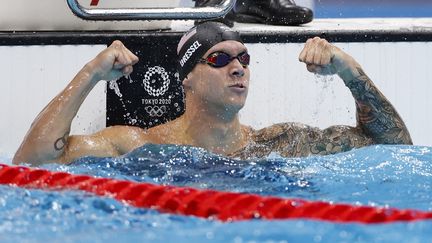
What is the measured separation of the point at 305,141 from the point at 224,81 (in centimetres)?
37

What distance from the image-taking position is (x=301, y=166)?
2.84 meters

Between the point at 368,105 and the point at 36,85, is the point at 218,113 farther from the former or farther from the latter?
the point at 36,85

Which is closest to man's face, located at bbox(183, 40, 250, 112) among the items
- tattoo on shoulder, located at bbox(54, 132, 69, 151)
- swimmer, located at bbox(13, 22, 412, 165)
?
swimmer, located at bbox(13, 22, 412, 165)

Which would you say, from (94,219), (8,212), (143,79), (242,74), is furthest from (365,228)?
(143,79)

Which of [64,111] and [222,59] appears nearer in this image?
[64,111]

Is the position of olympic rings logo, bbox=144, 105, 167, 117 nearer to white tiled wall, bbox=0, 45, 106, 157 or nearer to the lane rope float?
white tiled wall, bbox=0, 45, 106, 157

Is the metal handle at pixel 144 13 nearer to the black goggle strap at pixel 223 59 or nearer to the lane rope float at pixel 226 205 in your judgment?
the black goggle strap at pixel 223 59

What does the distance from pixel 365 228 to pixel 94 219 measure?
1.96ft

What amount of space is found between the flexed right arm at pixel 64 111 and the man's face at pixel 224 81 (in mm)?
298

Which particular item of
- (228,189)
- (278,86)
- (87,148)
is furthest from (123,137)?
(278,86)

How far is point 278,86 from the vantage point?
11.7ft

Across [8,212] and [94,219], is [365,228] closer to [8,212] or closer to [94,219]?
[94,219]

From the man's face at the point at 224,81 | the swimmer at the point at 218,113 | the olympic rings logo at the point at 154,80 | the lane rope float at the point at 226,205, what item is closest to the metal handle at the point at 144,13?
the swimmer at the point at 218,113

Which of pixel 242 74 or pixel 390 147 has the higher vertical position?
pixel 242 74
